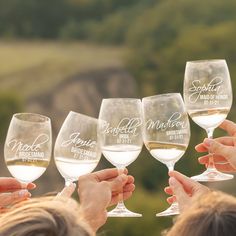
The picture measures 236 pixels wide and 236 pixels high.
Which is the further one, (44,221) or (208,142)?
(208,142)

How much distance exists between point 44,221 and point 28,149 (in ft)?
2.97

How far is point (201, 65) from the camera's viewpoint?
294cm

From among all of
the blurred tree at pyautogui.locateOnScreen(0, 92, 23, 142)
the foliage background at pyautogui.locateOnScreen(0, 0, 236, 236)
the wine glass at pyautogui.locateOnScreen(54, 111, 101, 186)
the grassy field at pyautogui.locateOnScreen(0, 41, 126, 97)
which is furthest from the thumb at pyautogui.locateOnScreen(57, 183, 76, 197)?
the grassy field at pyautogui.locateOnScreen(0, 41, 126, 97)

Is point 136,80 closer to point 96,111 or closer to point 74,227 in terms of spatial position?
point 96,111

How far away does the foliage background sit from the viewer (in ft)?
102

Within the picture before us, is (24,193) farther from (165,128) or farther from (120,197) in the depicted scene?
(165,128)

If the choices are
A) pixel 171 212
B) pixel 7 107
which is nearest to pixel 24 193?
pixel 171 212

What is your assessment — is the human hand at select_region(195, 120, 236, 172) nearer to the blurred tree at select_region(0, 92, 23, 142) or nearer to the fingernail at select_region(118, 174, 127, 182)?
the fingernail at select_region(118, 174, 127, 182)

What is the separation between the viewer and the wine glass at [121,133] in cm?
288

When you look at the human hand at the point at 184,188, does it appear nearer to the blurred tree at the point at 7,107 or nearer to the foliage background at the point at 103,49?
the foliage background at the point at 103,49

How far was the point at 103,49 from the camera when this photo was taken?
37.0 meters

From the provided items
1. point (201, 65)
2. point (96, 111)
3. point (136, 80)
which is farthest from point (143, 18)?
point (201, 65)

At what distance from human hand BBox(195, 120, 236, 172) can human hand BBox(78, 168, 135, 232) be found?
0.69 ft

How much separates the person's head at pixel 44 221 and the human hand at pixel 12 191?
0.75 m
